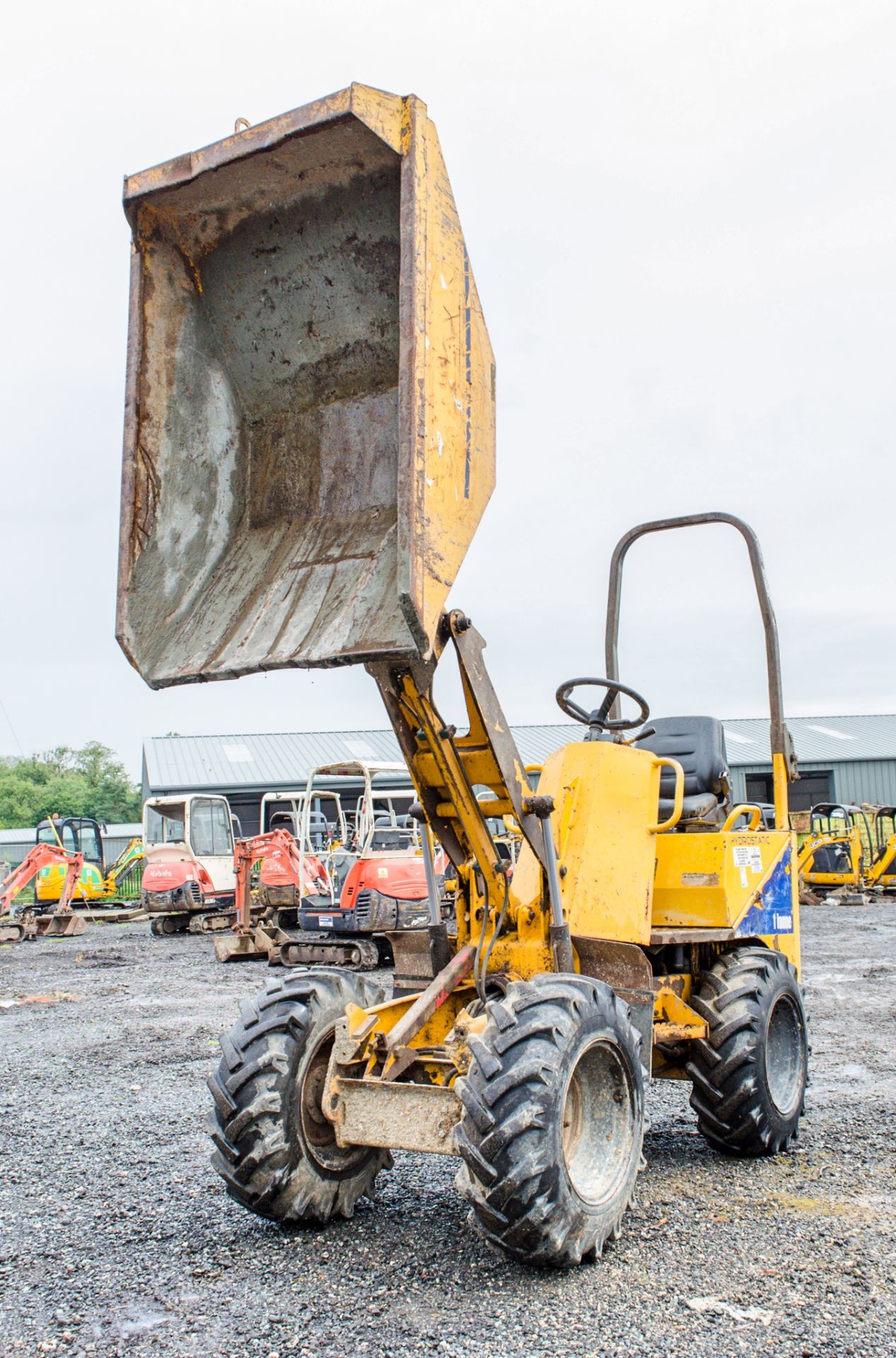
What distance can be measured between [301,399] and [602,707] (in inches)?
79.5

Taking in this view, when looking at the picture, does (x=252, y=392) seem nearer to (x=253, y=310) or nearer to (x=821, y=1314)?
(x=253, y=310)

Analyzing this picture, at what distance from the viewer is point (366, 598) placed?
3.69 meters

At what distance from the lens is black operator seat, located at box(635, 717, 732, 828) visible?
6105mm

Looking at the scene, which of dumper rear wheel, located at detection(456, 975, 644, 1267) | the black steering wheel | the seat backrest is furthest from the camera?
the seat backrest

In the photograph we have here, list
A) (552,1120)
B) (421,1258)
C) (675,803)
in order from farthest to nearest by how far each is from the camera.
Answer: (675,803) → (421,1258) → (552,1120)

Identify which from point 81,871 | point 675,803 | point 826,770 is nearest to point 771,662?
point 675,803

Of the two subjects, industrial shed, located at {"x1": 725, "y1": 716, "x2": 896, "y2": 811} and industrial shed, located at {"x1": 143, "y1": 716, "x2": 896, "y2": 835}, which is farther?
industrial shed, located at {"x1": 725, "y1": 716, "x2": 896, "y2": 811}

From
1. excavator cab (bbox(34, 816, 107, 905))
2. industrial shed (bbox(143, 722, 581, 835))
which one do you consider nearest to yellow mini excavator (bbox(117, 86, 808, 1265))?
excavator cab (bbox(34, 816, 107, 905))

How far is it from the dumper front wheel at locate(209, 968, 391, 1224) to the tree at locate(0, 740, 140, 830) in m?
59.7

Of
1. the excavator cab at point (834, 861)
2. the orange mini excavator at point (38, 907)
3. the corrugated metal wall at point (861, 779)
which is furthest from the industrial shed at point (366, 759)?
the orange mini excavator at point (38, 907)

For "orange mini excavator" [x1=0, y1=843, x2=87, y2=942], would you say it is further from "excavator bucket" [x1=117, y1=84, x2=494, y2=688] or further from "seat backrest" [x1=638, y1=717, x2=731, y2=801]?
"excavator bucket" [x1=117, y1=84, x2=494, y2=688]

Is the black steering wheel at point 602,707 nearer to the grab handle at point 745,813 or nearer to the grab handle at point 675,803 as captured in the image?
the grab handle at point 675,803

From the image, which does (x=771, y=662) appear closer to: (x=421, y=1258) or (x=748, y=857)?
(x=748, y=857)

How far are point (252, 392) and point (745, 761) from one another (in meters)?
34.6
